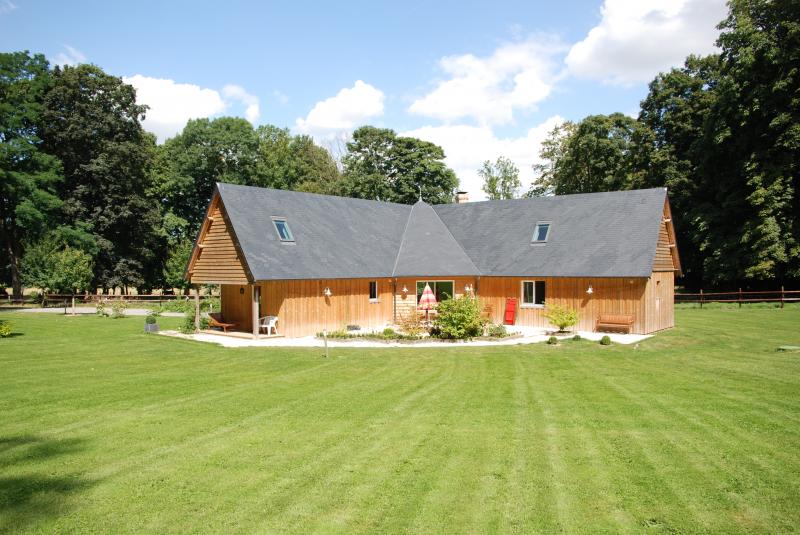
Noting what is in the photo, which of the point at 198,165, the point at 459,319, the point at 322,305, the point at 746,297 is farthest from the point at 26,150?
the point at 746,297

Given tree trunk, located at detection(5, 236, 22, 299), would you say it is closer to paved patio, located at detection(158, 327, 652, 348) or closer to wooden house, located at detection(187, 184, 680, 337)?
wooden house, located at detection(187, 184, 680, 337)

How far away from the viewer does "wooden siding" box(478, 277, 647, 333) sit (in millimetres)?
23078

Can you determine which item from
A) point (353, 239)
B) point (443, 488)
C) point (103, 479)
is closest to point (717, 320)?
point (353, 239)

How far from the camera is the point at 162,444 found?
28.3ft

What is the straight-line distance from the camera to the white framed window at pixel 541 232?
27.5m

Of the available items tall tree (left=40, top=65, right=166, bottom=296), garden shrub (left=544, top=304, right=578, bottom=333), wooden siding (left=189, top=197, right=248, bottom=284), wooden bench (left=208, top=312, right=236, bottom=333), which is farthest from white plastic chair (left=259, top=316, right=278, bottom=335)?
tall tree (left=40, top=65, right=166, bottom=296)

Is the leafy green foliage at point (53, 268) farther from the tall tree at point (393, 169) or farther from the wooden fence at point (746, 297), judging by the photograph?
the wooden fence at point (746, 297)

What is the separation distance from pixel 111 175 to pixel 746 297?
45.3 meters

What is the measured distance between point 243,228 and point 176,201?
29452 mm

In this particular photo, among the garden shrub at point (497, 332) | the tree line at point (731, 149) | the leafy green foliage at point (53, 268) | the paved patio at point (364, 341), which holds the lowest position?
the paved patio at point (364, 341)

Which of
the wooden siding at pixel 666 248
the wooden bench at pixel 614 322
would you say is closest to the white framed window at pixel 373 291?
the wooden bench at pixel 614 322

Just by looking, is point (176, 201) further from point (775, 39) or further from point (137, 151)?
point (775, 39)

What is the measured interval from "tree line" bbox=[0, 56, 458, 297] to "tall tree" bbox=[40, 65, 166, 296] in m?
0.08

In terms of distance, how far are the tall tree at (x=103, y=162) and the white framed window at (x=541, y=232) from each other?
30.5 m
